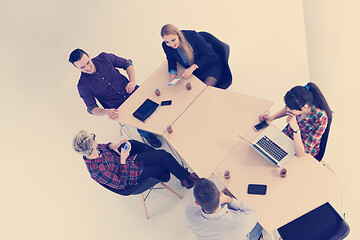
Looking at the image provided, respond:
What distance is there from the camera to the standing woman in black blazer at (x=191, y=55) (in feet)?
10.5

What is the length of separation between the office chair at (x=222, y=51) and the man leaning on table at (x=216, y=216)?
1700 millimetres

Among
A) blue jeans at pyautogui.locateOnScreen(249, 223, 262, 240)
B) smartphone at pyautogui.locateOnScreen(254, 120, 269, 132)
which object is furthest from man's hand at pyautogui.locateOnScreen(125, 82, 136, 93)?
blue jeans at pyautogui.locateOnScreen(249, 223, 262, 240)

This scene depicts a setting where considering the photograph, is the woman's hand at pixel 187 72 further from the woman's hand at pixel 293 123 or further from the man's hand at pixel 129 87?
the woman's hand at pixel 293 123

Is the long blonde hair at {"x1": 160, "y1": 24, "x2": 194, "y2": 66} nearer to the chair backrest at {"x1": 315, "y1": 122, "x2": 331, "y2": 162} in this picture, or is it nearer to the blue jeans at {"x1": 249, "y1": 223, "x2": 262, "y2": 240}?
the chair backrest at {"x1": 315, "y1": 122, "x2": 331, "y2": 162}

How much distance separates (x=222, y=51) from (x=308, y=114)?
133 cm

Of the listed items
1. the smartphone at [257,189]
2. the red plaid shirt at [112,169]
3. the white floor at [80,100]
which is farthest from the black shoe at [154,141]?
the smartphone at [257,189]

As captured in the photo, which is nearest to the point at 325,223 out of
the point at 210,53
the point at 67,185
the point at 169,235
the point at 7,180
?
the point at 169,235

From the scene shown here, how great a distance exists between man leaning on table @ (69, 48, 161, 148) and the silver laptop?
1543 millimetres

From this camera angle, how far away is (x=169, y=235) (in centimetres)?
339

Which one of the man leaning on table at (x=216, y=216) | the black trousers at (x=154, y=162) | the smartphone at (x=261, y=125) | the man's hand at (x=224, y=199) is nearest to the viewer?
the man leaning on table at (x=216, y=216)

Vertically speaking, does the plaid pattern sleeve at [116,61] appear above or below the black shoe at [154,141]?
above

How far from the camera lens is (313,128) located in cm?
252

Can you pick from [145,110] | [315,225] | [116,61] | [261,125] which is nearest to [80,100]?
[116,61]

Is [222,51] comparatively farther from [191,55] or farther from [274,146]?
[274,146]
